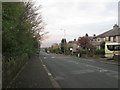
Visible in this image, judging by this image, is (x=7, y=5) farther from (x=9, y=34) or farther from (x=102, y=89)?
(x=102, y=89)

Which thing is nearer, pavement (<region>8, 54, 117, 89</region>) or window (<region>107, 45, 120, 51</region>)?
pavement (<region>8, 54, 117, 89</region>)

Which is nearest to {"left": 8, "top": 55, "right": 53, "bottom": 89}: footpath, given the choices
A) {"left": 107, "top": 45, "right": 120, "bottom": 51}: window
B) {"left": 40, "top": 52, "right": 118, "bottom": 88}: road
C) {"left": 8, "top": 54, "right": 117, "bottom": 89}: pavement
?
{"left": 8, "top": 54, "right": 117, "bottom": 89}: pavement

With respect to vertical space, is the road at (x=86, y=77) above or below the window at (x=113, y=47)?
below

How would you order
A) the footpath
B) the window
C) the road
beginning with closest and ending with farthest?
the footpath < the road < the window

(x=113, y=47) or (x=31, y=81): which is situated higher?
(x=113, y=47)

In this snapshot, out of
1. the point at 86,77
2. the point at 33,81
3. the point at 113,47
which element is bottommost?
the point at 86,77

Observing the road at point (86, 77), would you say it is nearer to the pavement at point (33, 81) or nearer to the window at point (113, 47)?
the pavement at point (33, 81)

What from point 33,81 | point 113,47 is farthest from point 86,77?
point 113,47

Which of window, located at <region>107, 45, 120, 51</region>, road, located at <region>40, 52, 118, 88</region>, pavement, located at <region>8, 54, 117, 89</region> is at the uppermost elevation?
window, located at <region>107, 45, 120, 51</region>

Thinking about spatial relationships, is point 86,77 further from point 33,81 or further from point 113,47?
point 113,47

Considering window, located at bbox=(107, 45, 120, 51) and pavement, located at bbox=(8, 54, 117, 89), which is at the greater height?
window, located at bbox=(107, 45, 120, 51)

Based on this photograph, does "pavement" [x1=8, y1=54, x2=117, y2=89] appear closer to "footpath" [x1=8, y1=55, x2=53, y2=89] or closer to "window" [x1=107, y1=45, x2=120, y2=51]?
"footpath" [x1=8, y1=55, x2=53, y2=89]

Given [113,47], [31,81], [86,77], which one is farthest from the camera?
[113,47]

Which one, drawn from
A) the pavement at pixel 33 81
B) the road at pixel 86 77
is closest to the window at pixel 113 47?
the road at pixel 86 77
